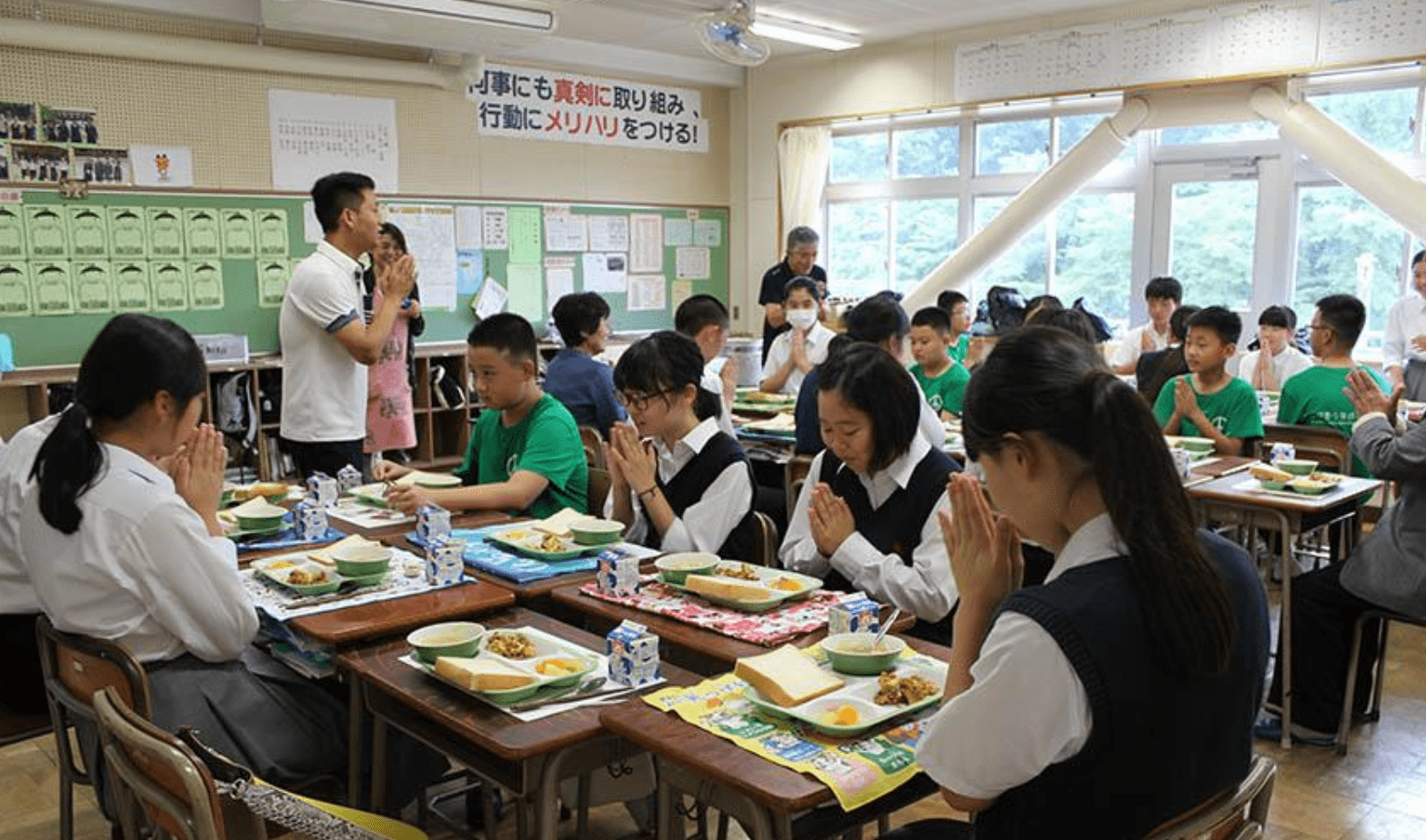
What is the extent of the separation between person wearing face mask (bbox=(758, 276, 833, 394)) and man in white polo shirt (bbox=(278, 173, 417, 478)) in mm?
2415

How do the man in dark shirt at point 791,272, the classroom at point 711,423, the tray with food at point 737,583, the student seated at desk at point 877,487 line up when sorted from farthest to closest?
the man in dark shirt at point 791,272, the student seated at desk at point 877,487, the tray with food at point 737,583, the classroom at point 711,423

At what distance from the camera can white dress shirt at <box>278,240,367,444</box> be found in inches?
145

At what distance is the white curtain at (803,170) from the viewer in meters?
8.36

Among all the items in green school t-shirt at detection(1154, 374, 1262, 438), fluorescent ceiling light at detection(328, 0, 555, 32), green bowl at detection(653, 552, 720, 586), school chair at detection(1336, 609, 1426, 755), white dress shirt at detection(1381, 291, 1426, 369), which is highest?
fluorescent ceiling light at detection(328, 0, 555, 32)

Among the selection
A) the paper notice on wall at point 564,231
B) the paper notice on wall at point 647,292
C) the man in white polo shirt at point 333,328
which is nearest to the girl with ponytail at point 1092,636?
the man in white polo shirt at point 333,328

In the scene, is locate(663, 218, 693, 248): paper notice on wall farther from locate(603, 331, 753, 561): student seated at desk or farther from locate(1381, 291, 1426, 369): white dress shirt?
locate(603, 331, 753, 561): student seated at desk

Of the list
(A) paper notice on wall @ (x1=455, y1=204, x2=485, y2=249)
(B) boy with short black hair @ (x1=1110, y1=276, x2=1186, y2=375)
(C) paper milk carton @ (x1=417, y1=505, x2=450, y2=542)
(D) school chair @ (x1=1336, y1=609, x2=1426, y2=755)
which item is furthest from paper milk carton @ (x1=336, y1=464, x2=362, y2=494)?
(B) boy with short black hair @ (x1=1110, y1=276, x2=1186, y2=375)

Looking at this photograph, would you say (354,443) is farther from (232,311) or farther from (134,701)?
(232,311)

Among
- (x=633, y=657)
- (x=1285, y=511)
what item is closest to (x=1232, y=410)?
(x=1285, y=511)

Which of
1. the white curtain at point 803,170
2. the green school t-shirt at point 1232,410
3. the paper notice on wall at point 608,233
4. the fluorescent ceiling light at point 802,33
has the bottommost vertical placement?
the green school t-shirt at point 1232,410

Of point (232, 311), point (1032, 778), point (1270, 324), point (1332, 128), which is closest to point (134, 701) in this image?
point (1032, 778)

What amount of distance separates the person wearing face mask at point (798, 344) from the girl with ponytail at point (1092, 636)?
436 centimetres

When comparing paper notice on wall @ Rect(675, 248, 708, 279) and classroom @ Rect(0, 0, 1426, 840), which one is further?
paper notice on wall @ Rect(675, 248, 708, 279)

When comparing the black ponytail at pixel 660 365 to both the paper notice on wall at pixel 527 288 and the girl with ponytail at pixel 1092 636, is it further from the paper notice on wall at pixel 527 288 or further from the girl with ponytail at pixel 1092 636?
the paper notice on wall at pixel 527 288
